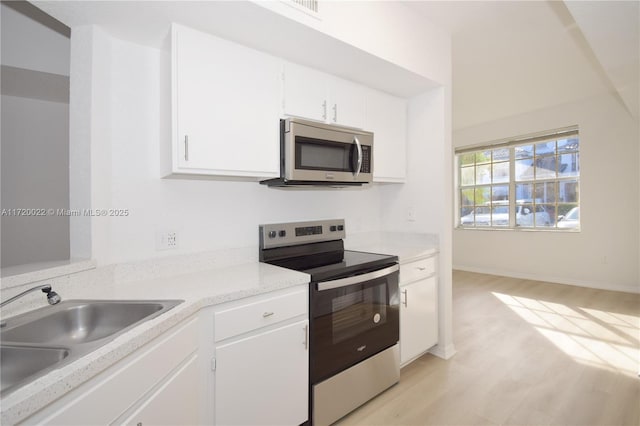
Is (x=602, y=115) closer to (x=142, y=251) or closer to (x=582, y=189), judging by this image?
(x=582, y=189)

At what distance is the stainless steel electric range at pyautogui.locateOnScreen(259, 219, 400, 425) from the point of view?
1660 mm

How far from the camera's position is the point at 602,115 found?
4.26m

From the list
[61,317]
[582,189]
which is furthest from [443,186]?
[582,189]

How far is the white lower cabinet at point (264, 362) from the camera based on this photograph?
1354 mm

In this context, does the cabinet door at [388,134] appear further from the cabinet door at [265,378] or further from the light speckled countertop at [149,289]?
the cabinet door at [265,378]

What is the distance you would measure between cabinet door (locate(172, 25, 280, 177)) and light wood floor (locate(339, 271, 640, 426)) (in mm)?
1627

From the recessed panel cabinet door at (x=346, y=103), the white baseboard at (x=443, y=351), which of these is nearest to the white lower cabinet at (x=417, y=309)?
the white baseboard at (x=443, y=351)

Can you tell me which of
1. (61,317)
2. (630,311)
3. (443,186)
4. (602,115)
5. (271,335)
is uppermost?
(602,115)

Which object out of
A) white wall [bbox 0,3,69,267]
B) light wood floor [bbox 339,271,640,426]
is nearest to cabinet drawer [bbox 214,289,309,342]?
light wood floor [bbox 339,271,640,426]

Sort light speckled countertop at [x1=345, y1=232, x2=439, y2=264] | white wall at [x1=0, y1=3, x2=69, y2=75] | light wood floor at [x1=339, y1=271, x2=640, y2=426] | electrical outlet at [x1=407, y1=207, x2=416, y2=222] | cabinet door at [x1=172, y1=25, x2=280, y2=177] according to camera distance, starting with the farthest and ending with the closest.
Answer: electrical outlet at [x1=407, y1=207, x2=416, y2=222] → light speckled countertop at [x1=345, y1=232, x2=439, y2=264] → white wall at [x1=0, y1=3, x2=69, y2=75] → light wood floor at [x1=339, y1=271, x2=640, y2=426] → cabinet door at [x1=172, y1=25, x2=280, y2=177]

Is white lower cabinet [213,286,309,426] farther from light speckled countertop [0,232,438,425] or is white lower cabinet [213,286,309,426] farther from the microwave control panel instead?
the microwave control panel

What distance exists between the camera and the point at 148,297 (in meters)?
1.31

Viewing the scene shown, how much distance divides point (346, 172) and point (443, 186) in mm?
896

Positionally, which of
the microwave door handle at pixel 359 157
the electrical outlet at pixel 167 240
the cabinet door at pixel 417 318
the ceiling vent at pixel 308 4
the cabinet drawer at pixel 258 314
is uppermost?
the ceiling vent at pixel 308 4
